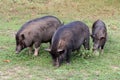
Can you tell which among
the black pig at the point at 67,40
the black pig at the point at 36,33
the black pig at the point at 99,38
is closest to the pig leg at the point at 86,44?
the black pig at the point at 67,40

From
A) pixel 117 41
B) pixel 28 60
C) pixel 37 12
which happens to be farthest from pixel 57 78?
pixel 37 12

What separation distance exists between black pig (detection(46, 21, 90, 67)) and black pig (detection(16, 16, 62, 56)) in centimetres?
71

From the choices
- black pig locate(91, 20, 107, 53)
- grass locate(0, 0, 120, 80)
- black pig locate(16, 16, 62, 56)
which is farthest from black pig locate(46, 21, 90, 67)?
black pig locate(16, 16, 62, 56)

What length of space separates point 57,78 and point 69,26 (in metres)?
1.98

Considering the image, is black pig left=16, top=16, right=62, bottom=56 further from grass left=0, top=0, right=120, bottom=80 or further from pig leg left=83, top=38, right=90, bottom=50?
pig leg left=83, top=38, right=90, bottom=50

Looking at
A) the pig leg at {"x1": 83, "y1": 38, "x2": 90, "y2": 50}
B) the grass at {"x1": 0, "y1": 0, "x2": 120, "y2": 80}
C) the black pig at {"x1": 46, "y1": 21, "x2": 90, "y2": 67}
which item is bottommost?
the grass at {"x1": 0, "y1": 0, "x2": 120, "y2": 80}

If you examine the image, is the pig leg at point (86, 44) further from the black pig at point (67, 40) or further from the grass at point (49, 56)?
the grass at point (49, 56)

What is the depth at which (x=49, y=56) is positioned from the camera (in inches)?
364

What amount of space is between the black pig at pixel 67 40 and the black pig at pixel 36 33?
2.34ft

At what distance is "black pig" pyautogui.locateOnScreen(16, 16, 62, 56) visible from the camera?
902cm

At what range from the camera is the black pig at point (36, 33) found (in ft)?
29.6

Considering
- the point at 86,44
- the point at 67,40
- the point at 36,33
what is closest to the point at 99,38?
the point at 86,44

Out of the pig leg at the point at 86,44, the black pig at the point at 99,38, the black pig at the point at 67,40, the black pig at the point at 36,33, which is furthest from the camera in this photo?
the black pig at the point at 99,38

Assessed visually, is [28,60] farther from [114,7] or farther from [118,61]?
[114,7]
